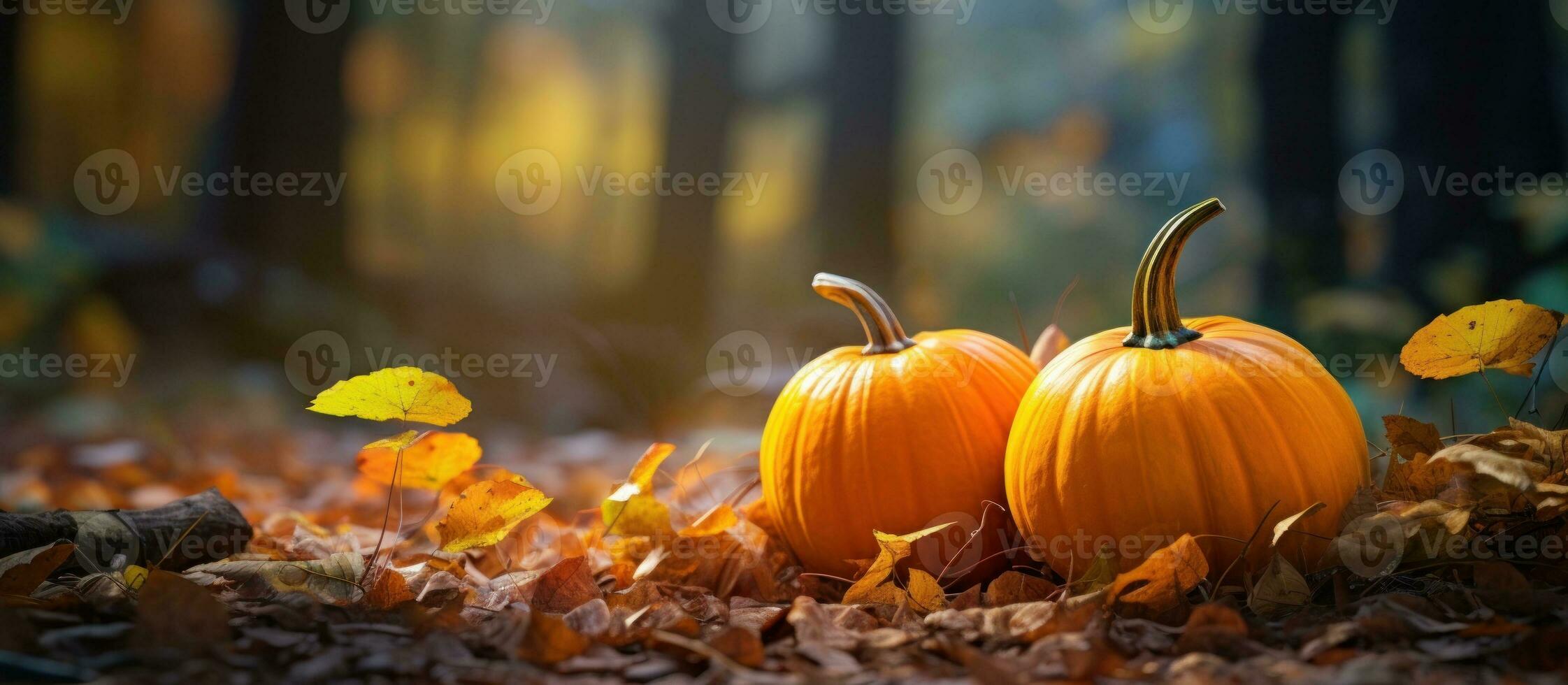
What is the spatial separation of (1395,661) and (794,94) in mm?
4072

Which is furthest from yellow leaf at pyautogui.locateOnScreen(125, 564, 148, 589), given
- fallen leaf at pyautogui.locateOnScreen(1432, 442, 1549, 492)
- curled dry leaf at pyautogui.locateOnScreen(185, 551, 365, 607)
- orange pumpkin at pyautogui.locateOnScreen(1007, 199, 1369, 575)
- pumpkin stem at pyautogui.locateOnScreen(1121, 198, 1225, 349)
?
fallen leaf at pyautogui.locateOnScreen(1432, 442, 1549, 492)

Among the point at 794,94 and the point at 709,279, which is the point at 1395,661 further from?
the point at 794,94

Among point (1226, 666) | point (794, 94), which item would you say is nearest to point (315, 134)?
point (794, 94)

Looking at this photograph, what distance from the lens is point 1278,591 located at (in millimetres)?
1008

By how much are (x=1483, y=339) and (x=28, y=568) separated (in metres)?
1.83

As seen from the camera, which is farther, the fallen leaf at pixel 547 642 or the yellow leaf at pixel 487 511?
the yellow leaf at pixel 487 511

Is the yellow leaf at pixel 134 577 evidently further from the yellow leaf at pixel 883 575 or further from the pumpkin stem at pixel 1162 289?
the pumpkin stem at pixel 1162 289

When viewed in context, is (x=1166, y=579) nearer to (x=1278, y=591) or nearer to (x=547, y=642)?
(x=1278, y=591)

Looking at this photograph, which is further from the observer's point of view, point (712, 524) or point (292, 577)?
point (712, 524)

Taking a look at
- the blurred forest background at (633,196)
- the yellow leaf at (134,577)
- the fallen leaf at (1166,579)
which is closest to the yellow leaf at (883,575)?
the fallen leaf at (1166,579)

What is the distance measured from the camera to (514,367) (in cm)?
419

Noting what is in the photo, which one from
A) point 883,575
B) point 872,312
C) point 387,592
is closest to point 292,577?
point 387,592

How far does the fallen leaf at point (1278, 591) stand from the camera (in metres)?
1.00

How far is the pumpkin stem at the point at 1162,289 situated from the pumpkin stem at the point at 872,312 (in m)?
0.35
